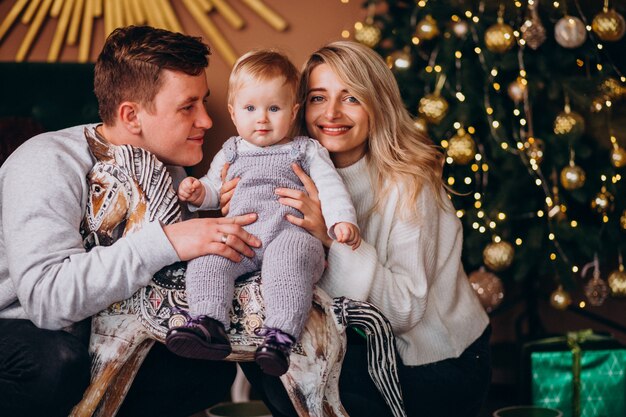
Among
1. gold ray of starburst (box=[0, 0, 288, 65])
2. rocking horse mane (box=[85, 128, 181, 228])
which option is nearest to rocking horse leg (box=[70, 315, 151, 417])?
rocking horse mane (box=[85, 128, 181, 228])

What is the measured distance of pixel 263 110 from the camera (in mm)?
2117

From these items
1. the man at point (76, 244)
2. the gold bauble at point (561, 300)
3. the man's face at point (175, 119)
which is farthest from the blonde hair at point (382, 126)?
the gold bauble at point (561, 300)

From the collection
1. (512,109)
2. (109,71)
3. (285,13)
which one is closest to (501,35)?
(512,109)

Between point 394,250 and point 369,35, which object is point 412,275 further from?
point 369,35

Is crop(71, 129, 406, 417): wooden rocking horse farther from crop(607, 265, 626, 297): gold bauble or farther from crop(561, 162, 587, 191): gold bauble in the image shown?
crop(607, 265, 626, 297): gold bauble

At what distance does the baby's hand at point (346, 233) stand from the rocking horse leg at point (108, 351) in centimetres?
48

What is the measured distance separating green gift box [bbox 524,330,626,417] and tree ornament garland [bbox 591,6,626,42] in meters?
1.21

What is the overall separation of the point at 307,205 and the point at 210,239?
29 cm

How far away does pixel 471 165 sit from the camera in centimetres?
354

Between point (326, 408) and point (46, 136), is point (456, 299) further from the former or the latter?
point (46, 136)

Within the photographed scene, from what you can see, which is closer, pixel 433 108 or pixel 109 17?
pixel 433 108

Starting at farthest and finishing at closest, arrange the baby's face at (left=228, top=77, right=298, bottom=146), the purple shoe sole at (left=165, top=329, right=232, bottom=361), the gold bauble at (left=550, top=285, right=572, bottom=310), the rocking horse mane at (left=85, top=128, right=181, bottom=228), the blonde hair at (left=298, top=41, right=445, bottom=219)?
1. the gold bauble at (left=550, top=285, right=572, bottom=310)
2. the blonde hair at (left=298, top=41, right=445, bottom=219)
3. the baby's face at (left=228, top=77, right=298, bottom=146)
4. the rocking horse mane at (left=85, top=128, right=181, bottom=228)
5. the purple shoe sole at (left=165, top=329, right=232, bottom=361)

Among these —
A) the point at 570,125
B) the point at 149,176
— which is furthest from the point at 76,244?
the point at 570,125

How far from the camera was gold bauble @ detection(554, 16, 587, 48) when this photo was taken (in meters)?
3.29
